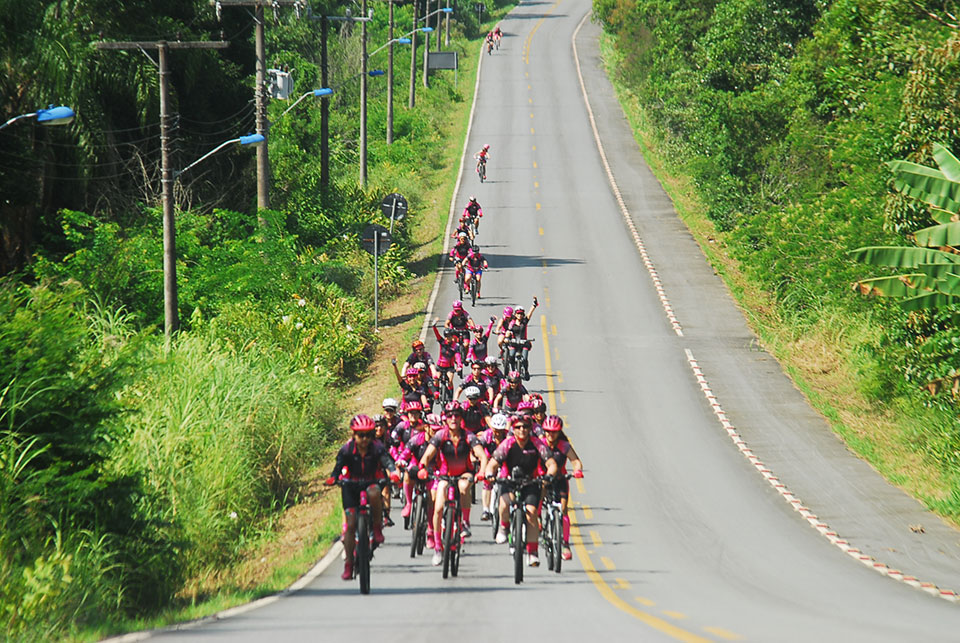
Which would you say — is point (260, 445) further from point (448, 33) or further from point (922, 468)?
point (448, 33)

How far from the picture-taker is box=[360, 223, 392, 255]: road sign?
3225cm

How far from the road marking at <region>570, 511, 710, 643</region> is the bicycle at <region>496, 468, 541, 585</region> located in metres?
1.17

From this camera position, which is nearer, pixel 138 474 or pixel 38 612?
pixel 38 612

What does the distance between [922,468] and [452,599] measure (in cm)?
1558

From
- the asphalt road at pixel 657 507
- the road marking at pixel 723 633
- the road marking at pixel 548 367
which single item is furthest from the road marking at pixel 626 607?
the road marking at pixel 548 367

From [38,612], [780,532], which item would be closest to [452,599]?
[38,612]

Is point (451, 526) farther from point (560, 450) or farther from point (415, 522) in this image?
point (560, 450)

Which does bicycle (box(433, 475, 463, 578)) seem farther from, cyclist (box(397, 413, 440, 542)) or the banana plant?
the banana plant

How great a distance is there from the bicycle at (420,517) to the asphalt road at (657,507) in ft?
0.95

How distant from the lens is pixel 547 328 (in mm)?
38656

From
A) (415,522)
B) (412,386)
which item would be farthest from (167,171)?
(415,522)

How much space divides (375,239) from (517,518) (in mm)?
18015

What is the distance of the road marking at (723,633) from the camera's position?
12.4 metres

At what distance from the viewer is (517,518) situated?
15.3m
